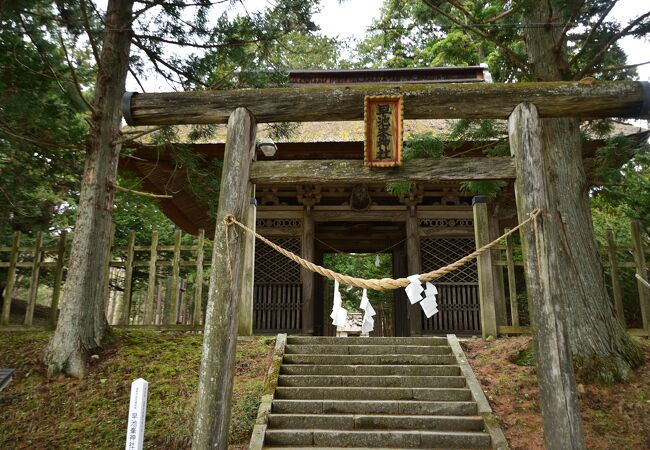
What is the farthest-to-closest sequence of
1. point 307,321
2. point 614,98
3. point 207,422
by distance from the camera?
point 307,321 → point 614,98 → point 207,422

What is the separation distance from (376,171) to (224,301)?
173cm

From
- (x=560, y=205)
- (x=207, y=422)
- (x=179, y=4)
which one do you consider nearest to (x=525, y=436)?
(x=560, y=205)

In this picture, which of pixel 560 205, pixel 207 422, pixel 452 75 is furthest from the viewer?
pixel 452 75

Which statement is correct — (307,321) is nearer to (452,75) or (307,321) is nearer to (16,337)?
(16,337)

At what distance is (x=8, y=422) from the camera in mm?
5121

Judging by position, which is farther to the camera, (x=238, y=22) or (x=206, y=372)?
(x=238, y=22)

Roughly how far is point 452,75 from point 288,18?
803 cm

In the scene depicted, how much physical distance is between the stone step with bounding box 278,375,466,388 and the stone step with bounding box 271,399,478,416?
456mm

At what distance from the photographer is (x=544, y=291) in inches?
139

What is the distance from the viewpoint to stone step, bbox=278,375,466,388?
5945mm

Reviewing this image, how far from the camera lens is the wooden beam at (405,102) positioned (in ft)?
13.2

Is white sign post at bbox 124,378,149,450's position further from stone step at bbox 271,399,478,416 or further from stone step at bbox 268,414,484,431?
stone step at bbox 271,399,478,416

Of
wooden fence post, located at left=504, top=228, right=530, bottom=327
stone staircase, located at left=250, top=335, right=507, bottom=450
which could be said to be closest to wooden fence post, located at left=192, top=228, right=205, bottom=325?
stone staircase, located at left=250, top=335, right=507, bottom=450

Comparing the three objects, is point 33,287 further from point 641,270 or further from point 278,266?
point 641,270
